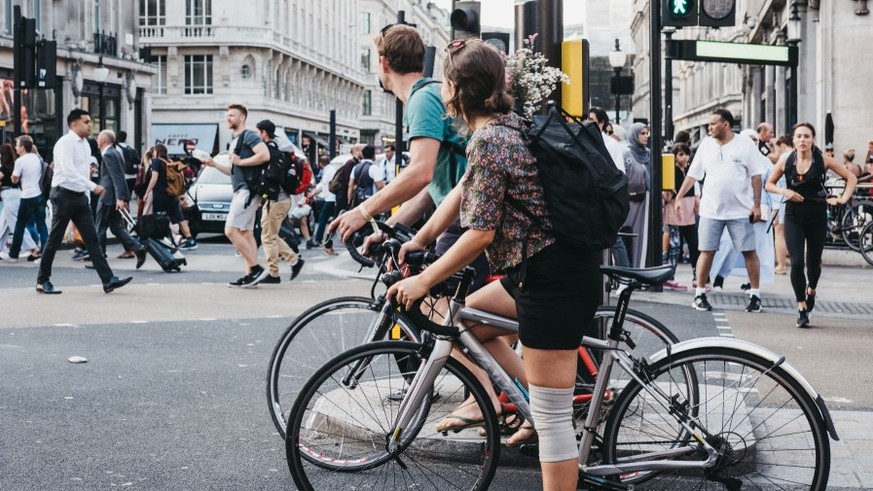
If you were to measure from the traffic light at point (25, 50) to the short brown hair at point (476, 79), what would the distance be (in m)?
16.2

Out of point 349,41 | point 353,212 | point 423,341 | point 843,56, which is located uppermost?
point 349,41

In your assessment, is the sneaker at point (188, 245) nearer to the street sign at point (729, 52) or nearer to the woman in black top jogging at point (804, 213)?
the street sign at point (729, 52)

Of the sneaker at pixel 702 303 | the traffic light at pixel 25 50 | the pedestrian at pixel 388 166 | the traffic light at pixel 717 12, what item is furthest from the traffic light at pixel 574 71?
the traffic light at pixel 25 50

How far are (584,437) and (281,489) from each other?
1.32 meters

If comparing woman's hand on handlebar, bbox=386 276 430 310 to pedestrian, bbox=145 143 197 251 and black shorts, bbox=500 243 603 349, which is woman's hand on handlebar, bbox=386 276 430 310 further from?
pedestrian, bbox=145 143 197 251

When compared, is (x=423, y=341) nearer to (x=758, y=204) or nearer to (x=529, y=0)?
(x=529, y=0)

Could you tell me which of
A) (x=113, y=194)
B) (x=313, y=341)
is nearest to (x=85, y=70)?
(x=113, y=194)

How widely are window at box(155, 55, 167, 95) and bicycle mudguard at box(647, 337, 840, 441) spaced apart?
6869 cm

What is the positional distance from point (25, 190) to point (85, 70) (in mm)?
30156

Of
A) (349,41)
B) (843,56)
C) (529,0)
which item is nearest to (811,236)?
(529,0)

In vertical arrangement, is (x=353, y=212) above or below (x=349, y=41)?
below

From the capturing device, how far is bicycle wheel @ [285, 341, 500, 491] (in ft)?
13.9

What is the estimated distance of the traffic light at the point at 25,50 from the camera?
18688 millimetres

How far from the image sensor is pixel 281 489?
4.84m
